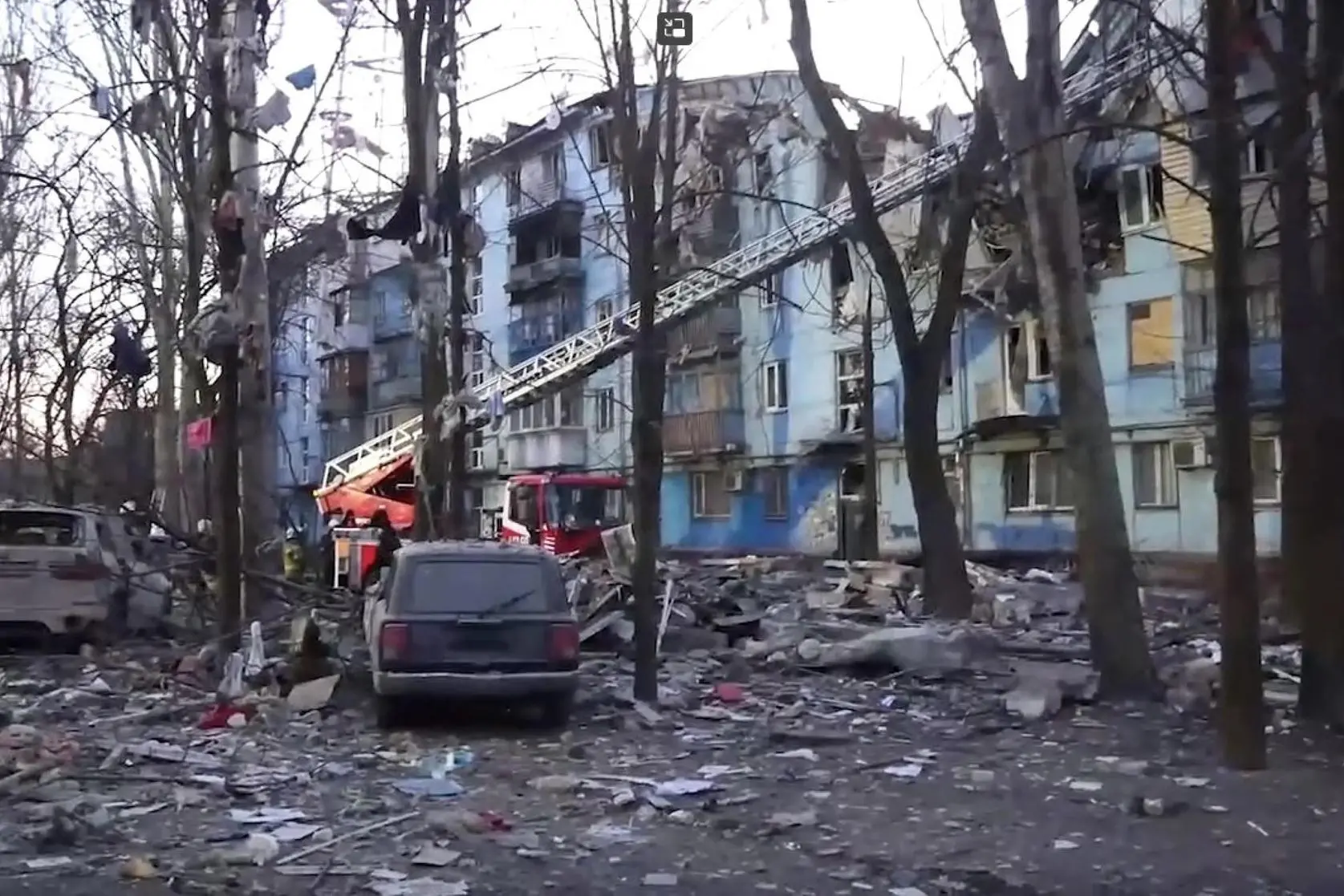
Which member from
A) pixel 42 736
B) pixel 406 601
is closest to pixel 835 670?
pixel 406 601

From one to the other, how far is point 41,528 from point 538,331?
3716 cm

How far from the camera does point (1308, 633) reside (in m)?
11.9

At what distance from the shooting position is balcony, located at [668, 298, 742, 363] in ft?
150

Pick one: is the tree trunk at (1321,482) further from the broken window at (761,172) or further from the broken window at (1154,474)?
the broken window at (761,172)

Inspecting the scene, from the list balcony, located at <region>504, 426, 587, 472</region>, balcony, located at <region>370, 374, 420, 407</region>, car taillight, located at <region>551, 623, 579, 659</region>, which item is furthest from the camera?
balcony, located at <region>370, 374, 420, 407</region>

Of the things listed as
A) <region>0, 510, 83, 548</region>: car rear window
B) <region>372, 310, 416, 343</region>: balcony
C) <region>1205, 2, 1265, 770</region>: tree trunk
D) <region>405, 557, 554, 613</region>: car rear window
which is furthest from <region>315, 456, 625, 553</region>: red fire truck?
<region>372, 310, 416, 343</region>: balcony

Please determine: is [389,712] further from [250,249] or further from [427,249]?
[427,249]

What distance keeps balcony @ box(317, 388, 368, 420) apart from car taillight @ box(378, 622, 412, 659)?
54541 mm

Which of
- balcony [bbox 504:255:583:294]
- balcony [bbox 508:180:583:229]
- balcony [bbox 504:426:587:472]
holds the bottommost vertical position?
balcony [bbox 504:426:587:472]

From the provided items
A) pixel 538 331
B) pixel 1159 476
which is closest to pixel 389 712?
pixel 1159 476

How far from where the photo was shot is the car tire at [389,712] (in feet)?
41.8

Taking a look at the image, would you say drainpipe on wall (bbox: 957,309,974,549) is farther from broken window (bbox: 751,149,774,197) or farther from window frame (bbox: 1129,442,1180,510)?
broken window (bbox: 751,149,774,197)

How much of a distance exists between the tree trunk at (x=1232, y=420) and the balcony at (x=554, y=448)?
39681 millimetres

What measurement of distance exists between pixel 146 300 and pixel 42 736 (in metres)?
19.6
